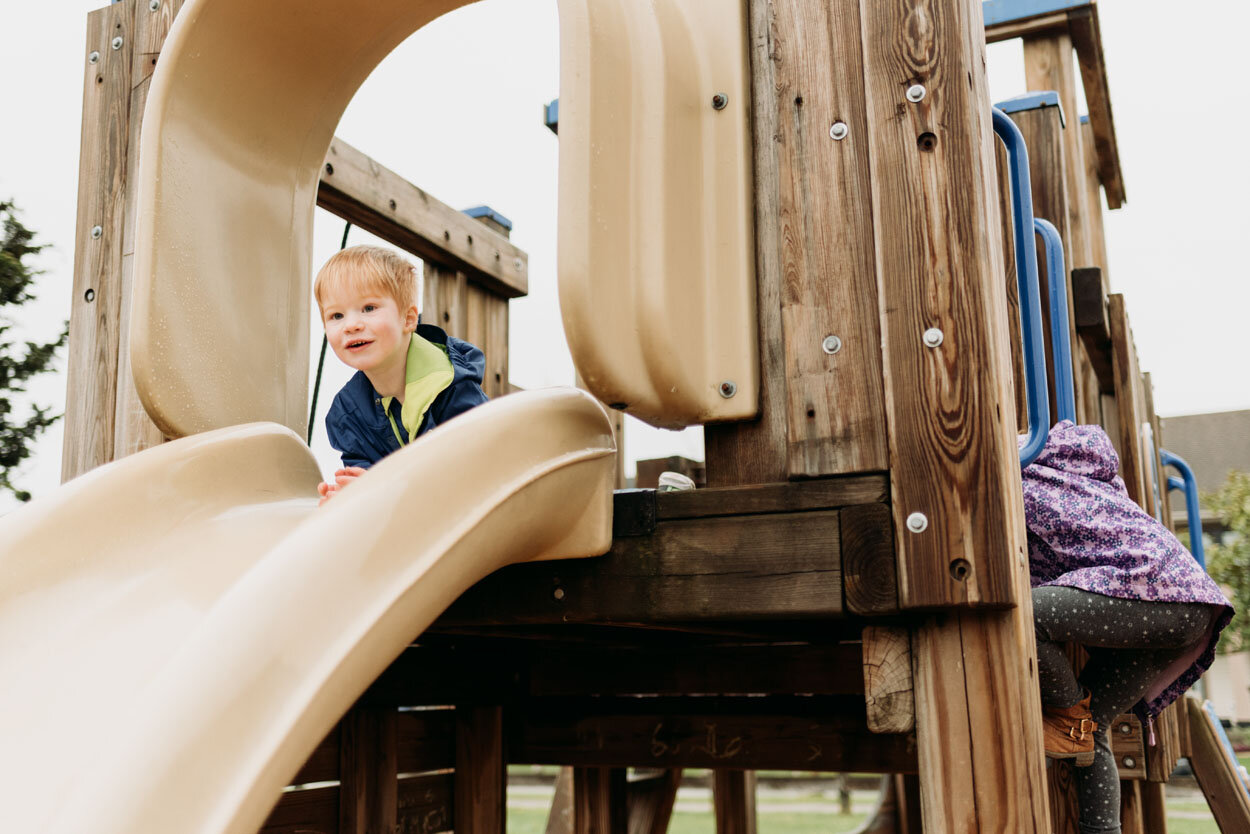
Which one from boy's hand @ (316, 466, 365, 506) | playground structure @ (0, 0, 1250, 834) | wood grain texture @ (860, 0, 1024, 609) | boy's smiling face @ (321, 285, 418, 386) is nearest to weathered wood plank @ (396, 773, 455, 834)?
playground structure @ (0, 0, 1250, 834)

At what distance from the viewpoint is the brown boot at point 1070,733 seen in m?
2.44

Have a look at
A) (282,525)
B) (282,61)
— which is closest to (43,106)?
(282,61)

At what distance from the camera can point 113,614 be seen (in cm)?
158

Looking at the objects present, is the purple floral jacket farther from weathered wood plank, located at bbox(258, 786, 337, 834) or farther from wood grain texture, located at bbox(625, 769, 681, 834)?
wood grain texture, located at bbox(625, 769, 681, 834)

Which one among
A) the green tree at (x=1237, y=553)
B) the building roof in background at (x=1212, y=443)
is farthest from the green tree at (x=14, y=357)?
the building roof in background at (x=1212, y=443)

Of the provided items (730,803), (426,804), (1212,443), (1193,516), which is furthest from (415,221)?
(1212,443)

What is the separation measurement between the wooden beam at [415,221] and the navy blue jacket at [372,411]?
1.09 meters

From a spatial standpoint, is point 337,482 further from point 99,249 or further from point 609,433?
point 99,249

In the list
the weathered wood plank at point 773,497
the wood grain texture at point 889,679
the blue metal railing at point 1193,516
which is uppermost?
the blue metal railing at point 1193,516

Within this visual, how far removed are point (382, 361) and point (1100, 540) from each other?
1635mm

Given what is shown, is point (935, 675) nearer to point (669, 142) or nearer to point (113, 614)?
point (669, 142)

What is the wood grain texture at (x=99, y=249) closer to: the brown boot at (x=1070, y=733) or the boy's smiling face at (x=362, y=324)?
the boy's smiling face at (x=362, y=324)

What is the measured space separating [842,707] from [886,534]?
200cm

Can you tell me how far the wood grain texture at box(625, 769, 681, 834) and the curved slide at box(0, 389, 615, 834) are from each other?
323cm
